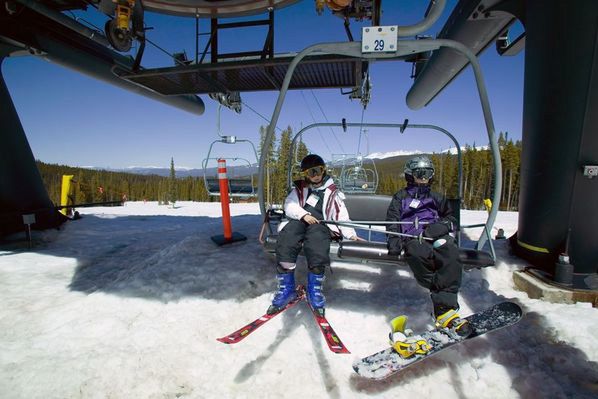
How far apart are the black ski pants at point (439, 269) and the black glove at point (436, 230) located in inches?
2.4

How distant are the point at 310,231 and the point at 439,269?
1.33 m

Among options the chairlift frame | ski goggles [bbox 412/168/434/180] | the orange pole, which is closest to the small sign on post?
the orange pole

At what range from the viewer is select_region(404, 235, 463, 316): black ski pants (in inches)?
107

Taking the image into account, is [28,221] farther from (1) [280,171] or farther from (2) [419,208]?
(1) [280,171]

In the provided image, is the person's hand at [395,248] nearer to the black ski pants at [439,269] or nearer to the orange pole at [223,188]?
the black ski pants at [439,269]

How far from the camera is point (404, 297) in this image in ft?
11.6

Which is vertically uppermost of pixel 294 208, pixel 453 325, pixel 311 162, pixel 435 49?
pixel 435 49

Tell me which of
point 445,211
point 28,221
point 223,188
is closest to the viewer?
point 445,211

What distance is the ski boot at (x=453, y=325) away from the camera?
250cm

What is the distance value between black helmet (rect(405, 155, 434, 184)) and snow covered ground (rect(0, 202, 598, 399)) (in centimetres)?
144

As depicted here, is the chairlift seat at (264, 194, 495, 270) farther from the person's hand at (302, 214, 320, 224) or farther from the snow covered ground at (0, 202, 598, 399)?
the snow covered ground at (0, 202, 598, 399)

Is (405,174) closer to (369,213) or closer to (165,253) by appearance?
(369,213)

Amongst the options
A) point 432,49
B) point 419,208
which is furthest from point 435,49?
point 419,208

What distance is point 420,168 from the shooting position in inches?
135
